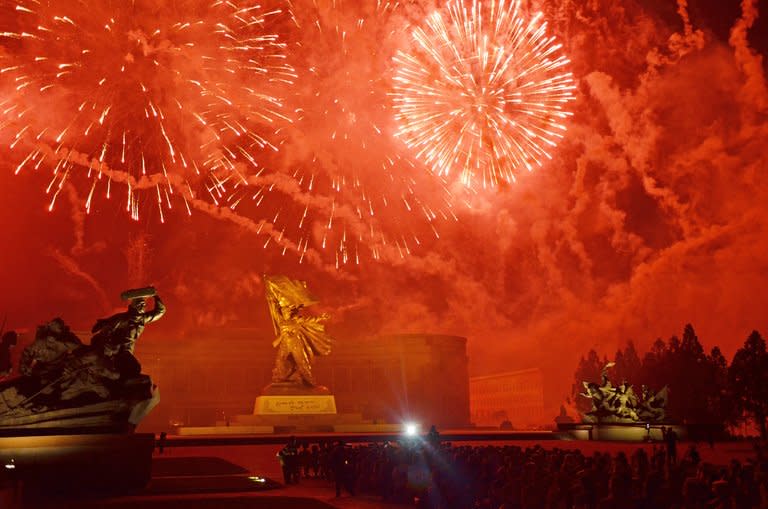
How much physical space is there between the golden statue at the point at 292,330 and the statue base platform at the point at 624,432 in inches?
543

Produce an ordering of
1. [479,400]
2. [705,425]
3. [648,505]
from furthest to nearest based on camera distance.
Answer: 1. [479,400]
2. [705,425]
3. [648,505]

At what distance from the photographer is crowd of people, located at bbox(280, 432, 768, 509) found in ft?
30.8

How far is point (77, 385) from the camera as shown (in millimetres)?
16297

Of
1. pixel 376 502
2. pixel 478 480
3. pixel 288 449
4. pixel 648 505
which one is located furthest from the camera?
pixel 288 449

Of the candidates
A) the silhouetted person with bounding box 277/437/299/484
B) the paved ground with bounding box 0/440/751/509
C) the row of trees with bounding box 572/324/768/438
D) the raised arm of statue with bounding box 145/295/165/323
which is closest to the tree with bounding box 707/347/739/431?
the row of trees with bounding box 572/324/768/438

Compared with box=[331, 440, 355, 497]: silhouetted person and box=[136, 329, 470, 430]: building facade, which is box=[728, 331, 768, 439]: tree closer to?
box=[136, 329, 470, 430]: building facade

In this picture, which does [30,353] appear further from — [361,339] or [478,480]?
[361,339]

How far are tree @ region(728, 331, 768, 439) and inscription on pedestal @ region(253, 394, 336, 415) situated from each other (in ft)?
85.9

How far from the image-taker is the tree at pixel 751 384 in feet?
155

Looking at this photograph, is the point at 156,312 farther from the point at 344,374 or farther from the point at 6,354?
the point at 344,374

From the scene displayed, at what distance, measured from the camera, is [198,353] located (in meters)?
69.4

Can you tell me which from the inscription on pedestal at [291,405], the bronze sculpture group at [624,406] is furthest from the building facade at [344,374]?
the bronze sculpture group at [624,406]

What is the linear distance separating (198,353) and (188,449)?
39.6 m

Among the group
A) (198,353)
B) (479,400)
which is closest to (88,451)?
(198,353)
